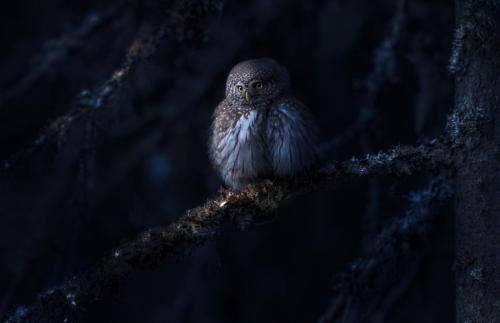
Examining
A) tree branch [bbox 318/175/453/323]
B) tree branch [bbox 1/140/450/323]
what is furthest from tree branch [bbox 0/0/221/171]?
tree branch [bbox 318/175/453/323]

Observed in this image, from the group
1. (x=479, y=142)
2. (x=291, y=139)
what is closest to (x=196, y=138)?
(x=291, y=139)

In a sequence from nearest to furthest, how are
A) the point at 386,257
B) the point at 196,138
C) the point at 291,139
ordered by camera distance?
the point at 386,257
the point at 291,139
the point at 196,138

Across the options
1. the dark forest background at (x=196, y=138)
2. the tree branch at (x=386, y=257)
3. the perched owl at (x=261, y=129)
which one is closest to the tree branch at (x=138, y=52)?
the dark forest background at (x=196, y=138)

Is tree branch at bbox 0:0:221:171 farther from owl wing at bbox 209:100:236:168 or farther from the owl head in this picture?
owl wing at bbox 209:100:236:168

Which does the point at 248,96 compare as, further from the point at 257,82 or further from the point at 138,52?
the point at 138,52

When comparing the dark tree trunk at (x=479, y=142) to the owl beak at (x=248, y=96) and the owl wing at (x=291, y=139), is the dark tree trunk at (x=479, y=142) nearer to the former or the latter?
the owl wing at (x=291, y=139)

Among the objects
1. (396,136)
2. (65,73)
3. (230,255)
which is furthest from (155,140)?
(396,136)
